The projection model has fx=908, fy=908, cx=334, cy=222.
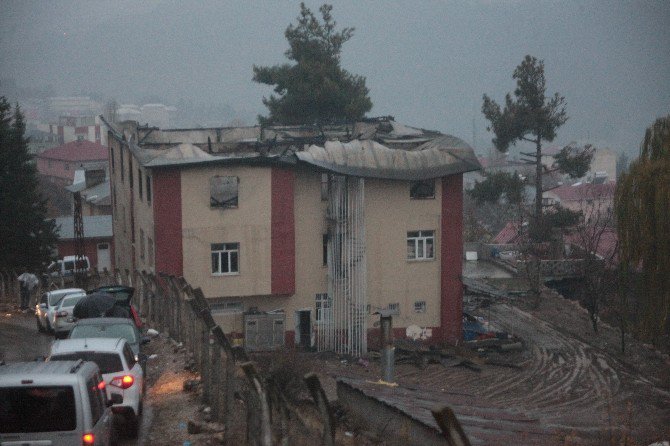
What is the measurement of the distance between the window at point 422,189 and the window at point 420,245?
1.53 m

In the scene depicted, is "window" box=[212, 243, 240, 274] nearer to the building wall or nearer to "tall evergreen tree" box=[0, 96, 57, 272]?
the building wall

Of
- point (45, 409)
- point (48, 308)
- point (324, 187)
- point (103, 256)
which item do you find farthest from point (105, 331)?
point (103, 256)

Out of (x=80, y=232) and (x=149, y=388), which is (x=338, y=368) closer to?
(x=80, y=232)

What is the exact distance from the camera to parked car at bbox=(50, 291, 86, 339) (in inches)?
996

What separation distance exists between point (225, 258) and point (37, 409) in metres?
26.4

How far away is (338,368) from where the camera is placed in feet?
115

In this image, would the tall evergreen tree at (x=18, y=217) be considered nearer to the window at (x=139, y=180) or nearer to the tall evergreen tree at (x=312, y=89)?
the window at (x=139, y=180)

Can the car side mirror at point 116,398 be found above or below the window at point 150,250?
below

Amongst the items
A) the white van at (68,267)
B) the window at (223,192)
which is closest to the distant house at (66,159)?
the white van at (68,267)

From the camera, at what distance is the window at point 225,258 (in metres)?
36.1

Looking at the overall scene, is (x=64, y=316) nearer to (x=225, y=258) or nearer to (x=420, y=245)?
(x=225, y=258)

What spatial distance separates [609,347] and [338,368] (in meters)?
11.7

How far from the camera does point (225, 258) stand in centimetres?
3622

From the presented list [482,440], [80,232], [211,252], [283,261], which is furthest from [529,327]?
[482,440]
